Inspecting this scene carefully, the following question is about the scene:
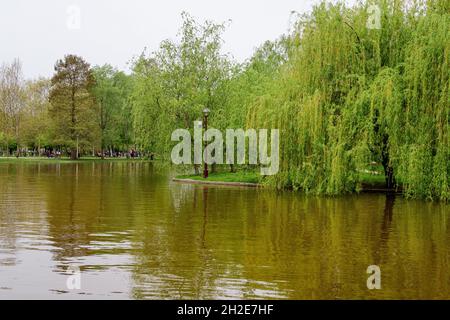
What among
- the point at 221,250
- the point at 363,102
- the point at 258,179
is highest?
the point at 363,102

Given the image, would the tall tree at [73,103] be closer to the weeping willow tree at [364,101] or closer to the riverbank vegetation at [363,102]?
the riverbank vegetation at [363,102]

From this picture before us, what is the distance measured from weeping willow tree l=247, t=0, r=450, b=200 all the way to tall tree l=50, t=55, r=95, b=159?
56174mm

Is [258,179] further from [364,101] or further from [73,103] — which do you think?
[73,103]

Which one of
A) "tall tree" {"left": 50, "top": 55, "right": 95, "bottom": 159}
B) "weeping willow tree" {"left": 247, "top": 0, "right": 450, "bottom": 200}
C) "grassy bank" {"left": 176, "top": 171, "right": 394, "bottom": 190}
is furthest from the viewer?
"tall tree" {"left": 50, "top": 55, "right": 95, "bottom": 159}

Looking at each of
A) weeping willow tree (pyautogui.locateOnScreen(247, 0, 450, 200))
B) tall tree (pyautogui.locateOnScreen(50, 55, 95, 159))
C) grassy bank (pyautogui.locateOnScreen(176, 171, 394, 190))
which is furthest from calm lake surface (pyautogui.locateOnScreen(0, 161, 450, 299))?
tall tree (pyautogui.locateOnScreen(50, 55, 95, 159))

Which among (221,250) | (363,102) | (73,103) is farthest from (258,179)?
(73,103)

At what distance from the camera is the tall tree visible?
79188 millimetres

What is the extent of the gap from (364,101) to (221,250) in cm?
1433

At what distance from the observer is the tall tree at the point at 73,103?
260ft

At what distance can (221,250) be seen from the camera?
10.9 m

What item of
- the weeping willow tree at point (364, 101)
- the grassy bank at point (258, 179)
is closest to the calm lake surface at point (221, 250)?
the weeping willow tree at point (364, 101)

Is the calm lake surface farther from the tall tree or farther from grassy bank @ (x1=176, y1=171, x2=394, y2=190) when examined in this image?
the tall tree
